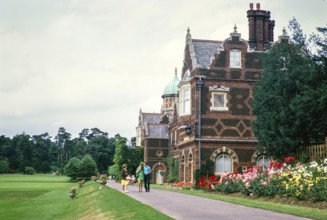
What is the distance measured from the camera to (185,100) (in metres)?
42.1

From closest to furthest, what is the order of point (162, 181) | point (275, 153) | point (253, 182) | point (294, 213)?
1. point (294, 213)
2. point (253, 182)
3. point (275, 153)
4. point (162, 181)

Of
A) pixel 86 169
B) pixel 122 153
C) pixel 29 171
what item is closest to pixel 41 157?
pixel 29 171

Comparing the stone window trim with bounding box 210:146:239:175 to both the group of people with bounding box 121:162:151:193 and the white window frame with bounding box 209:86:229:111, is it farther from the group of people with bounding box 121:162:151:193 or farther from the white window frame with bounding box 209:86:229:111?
the group of people with bounding box 121:162:151:193

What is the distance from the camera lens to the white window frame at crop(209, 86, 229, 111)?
3991 cm

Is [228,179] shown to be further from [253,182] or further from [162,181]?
[162,181]

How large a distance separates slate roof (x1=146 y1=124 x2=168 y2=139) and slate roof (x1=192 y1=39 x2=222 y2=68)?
85.4ft

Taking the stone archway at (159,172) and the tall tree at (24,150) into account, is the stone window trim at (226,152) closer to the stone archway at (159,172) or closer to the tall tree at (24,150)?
the stone archway at (159,172)

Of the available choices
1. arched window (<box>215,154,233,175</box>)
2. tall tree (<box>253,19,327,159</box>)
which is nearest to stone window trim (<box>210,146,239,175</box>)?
arched window (<box>215,154,233,175</box>)

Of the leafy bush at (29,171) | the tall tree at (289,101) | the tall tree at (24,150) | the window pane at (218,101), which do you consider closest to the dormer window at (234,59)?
the window pane at (218,101)

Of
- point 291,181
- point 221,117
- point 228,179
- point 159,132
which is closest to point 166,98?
point 159,132

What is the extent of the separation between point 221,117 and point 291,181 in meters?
19.1

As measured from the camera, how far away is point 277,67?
93.9 feet

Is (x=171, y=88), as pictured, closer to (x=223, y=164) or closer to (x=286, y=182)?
(x=223, y=164)

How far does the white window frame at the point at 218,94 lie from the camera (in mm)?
39906
